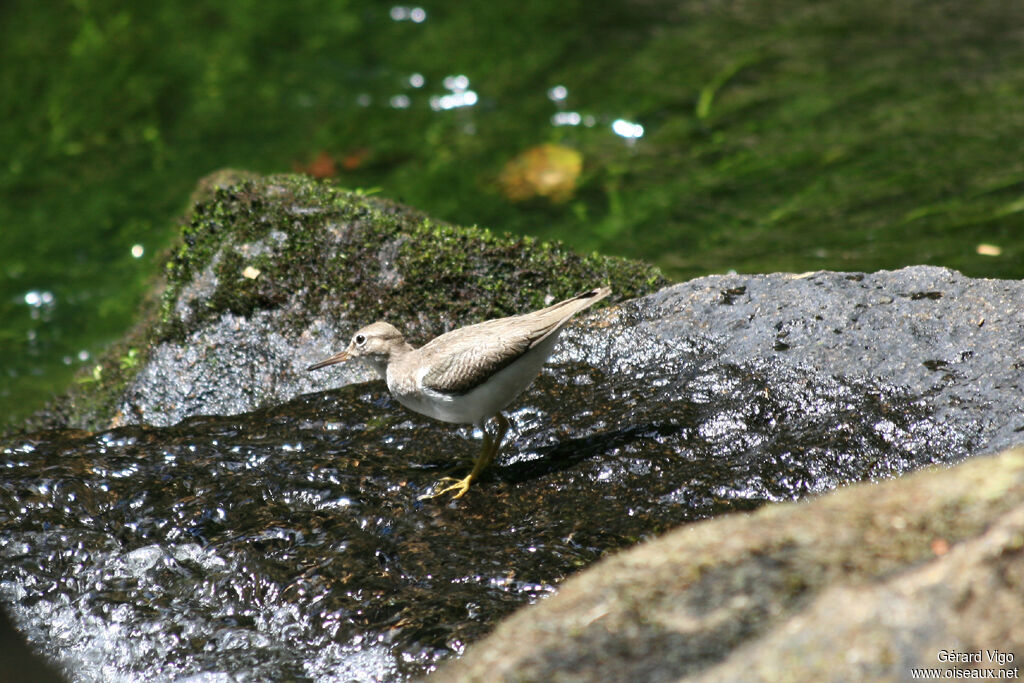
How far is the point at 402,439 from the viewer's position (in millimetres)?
5406

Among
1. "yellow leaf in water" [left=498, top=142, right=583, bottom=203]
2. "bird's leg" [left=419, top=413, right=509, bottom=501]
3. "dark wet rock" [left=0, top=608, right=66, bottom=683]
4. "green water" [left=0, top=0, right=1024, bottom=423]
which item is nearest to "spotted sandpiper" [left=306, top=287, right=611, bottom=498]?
"bird's leg" [left=419, top=413, right=509, bottom=501]

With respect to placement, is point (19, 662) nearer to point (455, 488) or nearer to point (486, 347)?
point (455, 488)

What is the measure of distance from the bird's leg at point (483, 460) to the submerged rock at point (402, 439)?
73 mm

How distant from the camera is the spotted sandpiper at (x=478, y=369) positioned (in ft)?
15.8

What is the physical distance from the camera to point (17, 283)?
930cm

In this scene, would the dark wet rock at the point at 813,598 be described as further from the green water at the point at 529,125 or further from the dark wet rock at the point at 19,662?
the green water at the point at 529,125

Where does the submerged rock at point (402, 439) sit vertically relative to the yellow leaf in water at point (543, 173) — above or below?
above

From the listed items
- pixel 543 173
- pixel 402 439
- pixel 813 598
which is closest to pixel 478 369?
pixel 402 439

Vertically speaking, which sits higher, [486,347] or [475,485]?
[486,347]

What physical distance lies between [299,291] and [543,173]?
464 cm

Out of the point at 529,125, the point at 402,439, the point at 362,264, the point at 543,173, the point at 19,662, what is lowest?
the point at 543,173

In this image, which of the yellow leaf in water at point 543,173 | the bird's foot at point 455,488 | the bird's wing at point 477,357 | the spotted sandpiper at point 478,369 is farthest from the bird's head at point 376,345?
the yellow leaf in water at point 543,173

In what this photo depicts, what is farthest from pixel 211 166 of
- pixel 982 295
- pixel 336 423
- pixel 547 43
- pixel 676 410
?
pixel 982 295

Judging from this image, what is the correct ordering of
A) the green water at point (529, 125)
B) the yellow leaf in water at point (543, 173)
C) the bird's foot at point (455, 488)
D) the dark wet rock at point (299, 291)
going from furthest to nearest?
1. the yellow leaf in water at point (543, 173)
2. the green water at point (529, 125)
3. the dark wet rock at point (299, 291)
4. the bird's foot at point (455, 488)
